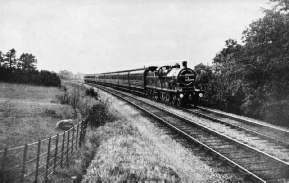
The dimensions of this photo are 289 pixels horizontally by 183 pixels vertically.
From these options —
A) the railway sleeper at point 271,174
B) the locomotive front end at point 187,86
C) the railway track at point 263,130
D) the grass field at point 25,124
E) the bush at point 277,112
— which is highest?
the locomotive front end at point 187,86

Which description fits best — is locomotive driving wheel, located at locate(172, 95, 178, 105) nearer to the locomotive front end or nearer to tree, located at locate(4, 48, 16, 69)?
the locomotive front end

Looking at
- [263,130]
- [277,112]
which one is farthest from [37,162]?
[277,112]

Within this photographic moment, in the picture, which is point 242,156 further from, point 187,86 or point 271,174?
point 187,86

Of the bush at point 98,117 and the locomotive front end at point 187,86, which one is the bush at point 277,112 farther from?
the bush at point 98,117

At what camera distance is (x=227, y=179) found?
679cm

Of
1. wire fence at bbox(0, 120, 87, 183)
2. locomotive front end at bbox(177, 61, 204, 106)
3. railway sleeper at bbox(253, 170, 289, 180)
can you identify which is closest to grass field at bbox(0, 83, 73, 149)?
wire fence at bbox(0, 120, 87, 183)

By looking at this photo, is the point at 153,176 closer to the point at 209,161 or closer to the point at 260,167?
the point at 209,161

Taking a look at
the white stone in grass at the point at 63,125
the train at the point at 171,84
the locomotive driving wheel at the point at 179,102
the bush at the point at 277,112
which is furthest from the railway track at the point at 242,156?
the train at the point at 171,84

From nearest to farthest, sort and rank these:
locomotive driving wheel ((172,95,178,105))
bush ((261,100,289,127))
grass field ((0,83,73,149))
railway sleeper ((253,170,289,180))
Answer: railway sleeper ((253,170,289,180)) < grass field ((0,83,73,149)) < bush ((261,100,289,127)) < locomotive driving wheel ((172,95,178,105))

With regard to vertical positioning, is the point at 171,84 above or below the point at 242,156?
above

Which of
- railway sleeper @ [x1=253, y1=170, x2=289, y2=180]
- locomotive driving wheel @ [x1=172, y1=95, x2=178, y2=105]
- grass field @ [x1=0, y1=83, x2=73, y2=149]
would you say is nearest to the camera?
railway sleeper @ [x1=253, y1=170, x2=289, y2=180]

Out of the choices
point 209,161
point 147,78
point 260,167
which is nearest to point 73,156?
point 209,161

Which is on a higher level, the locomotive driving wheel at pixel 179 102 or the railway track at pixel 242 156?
the locomotive driving wheel at pixel 179 102

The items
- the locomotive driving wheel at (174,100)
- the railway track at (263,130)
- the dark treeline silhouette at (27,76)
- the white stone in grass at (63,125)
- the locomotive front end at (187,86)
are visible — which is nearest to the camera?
the railway track at (263,130)
